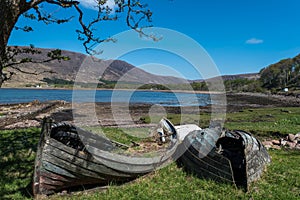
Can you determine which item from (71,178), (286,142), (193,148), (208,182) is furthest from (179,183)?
(286,142)

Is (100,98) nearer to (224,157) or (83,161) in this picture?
(83,161)

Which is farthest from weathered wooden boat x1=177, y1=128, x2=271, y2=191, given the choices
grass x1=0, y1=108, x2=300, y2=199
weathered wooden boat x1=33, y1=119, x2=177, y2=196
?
weathered wooden boat x1=33, y1=119, x2=177, y2=196

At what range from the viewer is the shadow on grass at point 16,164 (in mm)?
6988

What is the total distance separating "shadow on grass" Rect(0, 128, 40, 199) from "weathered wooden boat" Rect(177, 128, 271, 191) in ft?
18.0

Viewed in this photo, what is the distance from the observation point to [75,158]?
21.8 feet

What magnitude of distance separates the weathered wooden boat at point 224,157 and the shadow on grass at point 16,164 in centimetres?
549

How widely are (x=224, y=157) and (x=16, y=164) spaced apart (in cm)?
763

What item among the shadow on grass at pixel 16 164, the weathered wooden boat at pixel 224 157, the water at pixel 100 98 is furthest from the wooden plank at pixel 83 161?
the water at pixel 100 98

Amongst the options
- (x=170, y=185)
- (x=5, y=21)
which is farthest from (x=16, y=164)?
(x=5, y=21)

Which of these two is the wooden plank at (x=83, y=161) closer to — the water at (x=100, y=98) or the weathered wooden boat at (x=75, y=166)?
the weathered wooden boat at (x=75, y=166)

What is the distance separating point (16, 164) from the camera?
8.73 m

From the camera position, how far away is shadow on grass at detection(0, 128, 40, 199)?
6.99 m

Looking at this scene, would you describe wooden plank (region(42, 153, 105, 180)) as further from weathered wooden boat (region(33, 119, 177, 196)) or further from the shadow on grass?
the shadow on grass

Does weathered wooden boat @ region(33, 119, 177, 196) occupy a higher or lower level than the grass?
higher
